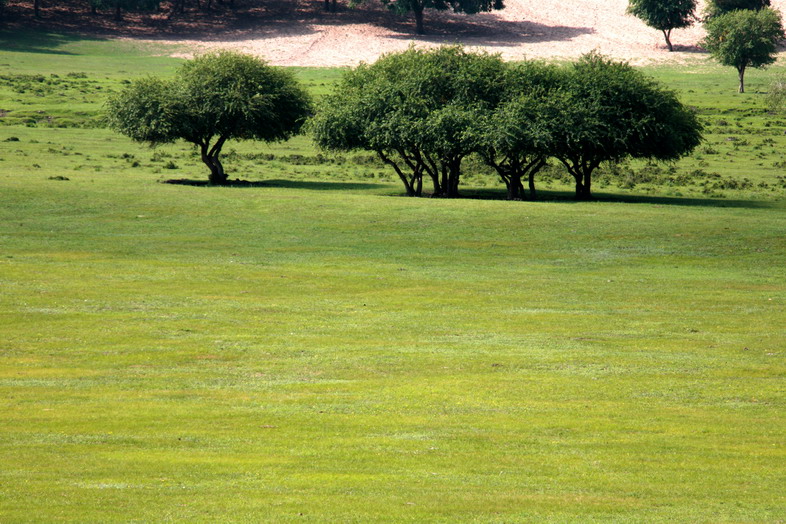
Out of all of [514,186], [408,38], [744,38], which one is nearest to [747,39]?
[744,38]

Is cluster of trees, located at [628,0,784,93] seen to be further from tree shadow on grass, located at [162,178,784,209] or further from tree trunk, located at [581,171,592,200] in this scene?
tree trunk, located at [581,171,592,200]

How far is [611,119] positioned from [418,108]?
1387 cm

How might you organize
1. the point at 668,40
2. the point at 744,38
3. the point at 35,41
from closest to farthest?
the point at 744,38 → the point at 35,41 → the point at 668,40

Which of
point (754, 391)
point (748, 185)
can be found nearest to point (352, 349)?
point (754, 391)

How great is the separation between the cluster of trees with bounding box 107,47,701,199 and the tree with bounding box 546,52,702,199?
0.10 meters

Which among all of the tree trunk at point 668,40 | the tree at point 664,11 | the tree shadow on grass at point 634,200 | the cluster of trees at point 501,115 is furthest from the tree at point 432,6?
the tree shadow on grass at point 634,200

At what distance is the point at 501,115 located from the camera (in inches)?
2746

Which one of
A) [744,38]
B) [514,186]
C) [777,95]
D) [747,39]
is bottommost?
[514,186]

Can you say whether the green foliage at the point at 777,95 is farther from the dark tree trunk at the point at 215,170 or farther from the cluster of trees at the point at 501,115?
the dark tree trunk at the point at 215,170

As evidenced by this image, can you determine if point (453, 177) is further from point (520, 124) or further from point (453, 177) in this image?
point (520, 124)

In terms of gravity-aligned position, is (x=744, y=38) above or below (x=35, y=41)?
above

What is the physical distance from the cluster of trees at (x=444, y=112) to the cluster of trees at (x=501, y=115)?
98mm

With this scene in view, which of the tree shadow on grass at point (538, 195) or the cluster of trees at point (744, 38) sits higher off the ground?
the cluster of trees at point (744, 38)

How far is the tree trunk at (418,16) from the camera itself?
583ft
